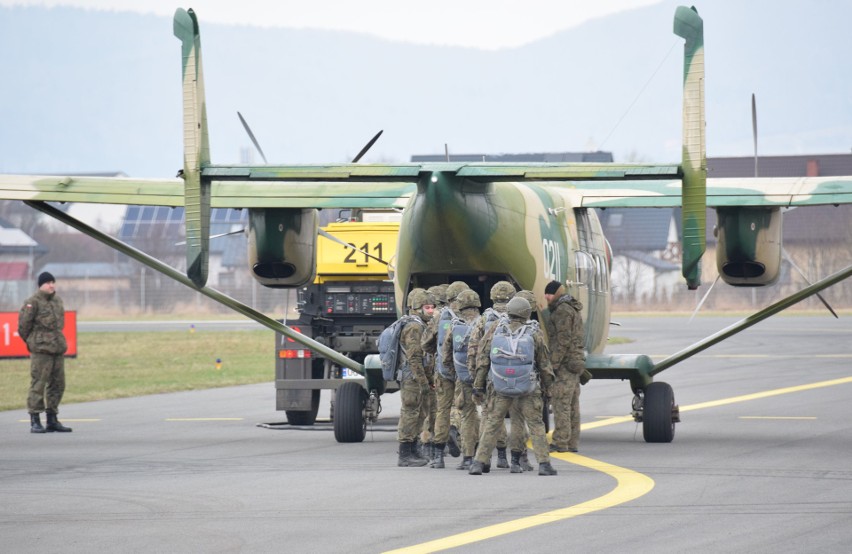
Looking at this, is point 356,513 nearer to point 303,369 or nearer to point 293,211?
point 293,211

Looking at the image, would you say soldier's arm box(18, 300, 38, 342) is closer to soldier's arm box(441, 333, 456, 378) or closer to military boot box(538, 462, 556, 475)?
soldier's arm box(441, 333, 456, 378)

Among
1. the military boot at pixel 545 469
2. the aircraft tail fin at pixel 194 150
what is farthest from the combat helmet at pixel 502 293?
the aircraft tail fin at pixel 194 150

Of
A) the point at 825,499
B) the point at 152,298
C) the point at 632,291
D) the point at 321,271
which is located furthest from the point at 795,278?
the point at 825,499

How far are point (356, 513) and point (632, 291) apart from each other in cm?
6026

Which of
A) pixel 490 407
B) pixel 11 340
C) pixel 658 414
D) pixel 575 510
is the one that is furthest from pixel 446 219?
pixel 11 340

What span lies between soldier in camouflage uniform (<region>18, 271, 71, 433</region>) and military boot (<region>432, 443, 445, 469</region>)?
6.44 metres

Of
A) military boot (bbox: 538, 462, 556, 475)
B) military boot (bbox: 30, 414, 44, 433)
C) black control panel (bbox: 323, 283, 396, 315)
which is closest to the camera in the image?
military boot (bbox: 538, 462, 556, 475)

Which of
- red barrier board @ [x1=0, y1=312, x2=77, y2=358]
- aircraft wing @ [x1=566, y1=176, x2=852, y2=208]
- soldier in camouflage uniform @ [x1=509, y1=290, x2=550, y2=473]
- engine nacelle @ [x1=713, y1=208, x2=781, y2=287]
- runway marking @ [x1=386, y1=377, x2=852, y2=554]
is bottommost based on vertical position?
runway marking @ [x1=386, y1=377, x2=852, y2=554]

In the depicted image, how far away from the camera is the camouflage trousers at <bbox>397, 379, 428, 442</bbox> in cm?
1398

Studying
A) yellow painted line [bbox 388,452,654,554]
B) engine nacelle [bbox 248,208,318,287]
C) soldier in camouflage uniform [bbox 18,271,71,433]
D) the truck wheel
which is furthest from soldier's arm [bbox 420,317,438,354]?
soldier in camouflage uniform [bbox 18,271,71,433]

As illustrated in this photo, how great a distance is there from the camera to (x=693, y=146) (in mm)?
12148

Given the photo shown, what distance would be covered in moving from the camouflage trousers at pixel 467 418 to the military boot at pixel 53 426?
683 centimetres

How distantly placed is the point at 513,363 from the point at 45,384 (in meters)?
7.94

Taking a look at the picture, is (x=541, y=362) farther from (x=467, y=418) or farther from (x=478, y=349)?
(x=467, y=418)
